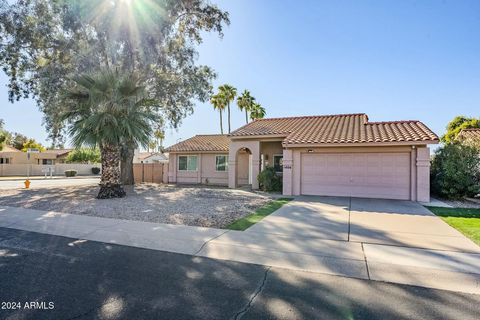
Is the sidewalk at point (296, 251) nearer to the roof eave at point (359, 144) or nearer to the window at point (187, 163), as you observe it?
the roof eave at point (359, 144)

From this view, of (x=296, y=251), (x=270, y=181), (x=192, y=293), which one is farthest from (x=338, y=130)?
(x=192, y=293)

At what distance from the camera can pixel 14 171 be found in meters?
41.5

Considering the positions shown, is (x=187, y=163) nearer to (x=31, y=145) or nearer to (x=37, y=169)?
(x=37, y=169)

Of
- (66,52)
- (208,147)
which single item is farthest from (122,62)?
(208,147)

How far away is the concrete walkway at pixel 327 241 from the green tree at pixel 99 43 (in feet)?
28.4

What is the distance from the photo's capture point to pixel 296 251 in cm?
598

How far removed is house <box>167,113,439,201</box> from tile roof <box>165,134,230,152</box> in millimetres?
3247

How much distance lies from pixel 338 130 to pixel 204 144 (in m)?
11.5

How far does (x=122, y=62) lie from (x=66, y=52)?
354 cm

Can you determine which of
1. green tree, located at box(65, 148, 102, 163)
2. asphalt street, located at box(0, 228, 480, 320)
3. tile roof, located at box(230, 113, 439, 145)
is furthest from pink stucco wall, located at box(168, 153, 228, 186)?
green tree, located at box(65, 148, 102, 163)

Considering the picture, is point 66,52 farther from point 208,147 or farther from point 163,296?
point 163,296

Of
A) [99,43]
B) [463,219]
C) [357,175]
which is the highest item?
[99,43]

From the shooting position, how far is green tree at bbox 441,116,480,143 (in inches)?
1490

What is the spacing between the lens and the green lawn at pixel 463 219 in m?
7.36
